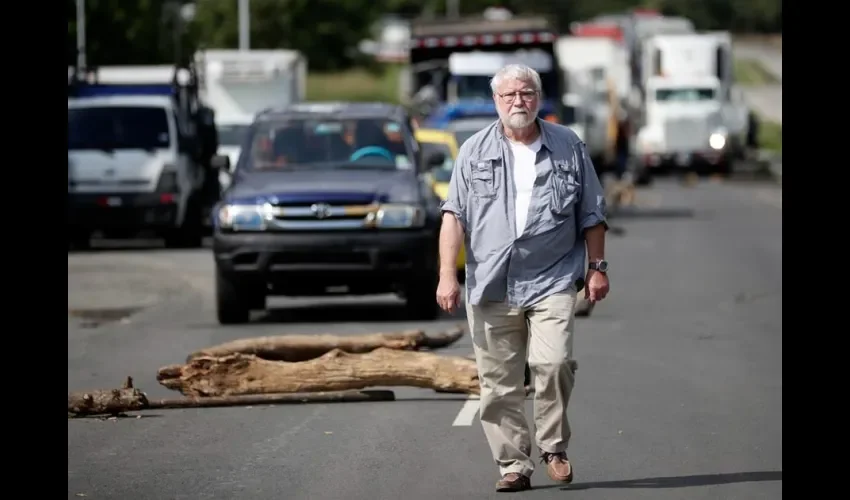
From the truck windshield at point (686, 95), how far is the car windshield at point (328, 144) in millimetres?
37374

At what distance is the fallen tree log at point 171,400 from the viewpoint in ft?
35.2

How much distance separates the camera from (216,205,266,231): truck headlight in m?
15.4

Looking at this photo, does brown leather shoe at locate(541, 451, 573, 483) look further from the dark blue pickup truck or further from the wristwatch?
the dark blue pickup truck

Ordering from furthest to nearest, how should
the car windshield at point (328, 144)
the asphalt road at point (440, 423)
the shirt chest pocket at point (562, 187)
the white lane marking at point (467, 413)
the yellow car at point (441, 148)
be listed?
the yellow car at point (441, 148), the car windshield at point (328, 144), the white lane marking at point (467, 413), the asphalt road at point (440, 423), the shirt chest pocket at point (562, 187)

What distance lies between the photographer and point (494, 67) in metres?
36.6

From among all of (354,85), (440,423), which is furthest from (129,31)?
(354,85)

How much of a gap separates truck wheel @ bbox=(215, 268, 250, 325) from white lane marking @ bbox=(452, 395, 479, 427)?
4.65 meters

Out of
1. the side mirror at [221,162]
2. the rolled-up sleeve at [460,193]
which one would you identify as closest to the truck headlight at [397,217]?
the side mirror at [221,162]

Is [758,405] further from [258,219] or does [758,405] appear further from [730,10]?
[730,10]

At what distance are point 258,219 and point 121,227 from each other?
35.6ft

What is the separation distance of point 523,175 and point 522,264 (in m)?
0.38

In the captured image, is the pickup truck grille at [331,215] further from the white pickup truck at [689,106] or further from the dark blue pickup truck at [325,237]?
the white pickup truck at [689,106]

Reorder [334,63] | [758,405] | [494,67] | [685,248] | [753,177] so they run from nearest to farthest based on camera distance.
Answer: [758,405]
[685,248]
[494,67]
[753,177]
[334,63]

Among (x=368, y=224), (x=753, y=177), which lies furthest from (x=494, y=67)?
(x=368, y=224)
